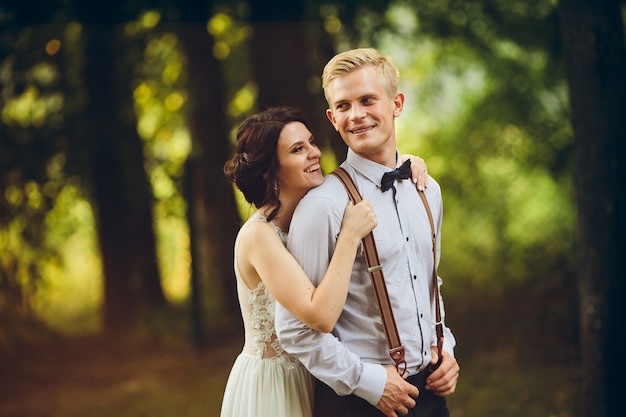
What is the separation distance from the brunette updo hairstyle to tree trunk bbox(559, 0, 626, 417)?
2.15 metres

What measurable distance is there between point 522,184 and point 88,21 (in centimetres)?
511

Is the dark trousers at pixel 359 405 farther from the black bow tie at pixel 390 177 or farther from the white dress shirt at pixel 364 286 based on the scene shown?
the black bow tie at pixel 390 177

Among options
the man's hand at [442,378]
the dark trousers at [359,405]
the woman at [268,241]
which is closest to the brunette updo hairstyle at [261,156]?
the woman at [268,241]

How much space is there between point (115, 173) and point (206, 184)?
1164 mm

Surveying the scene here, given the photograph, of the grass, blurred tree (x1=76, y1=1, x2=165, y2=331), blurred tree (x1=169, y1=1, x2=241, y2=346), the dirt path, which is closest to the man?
the grass

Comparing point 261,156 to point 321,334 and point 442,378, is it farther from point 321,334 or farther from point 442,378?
point 442,378

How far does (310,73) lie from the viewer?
26.0 ft

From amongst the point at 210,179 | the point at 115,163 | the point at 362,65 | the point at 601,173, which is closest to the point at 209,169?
the point at 210,179

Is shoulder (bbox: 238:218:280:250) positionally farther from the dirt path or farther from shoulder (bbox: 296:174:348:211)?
the dirt path

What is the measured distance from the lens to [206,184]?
7.83 m

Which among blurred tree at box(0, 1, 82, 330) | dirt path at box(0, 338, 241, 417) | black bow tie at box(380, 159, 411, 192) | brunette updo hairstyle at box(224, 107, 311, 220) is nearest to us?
black bow tie at box(380, 159, 411, 192)

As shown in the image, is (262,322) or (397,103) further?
(262,322)

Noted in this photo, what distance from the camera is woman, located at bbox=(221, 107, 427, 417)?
2.65 metres

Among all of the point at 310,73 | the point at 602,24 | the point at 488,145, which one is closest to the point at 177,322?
the point at 310,73
